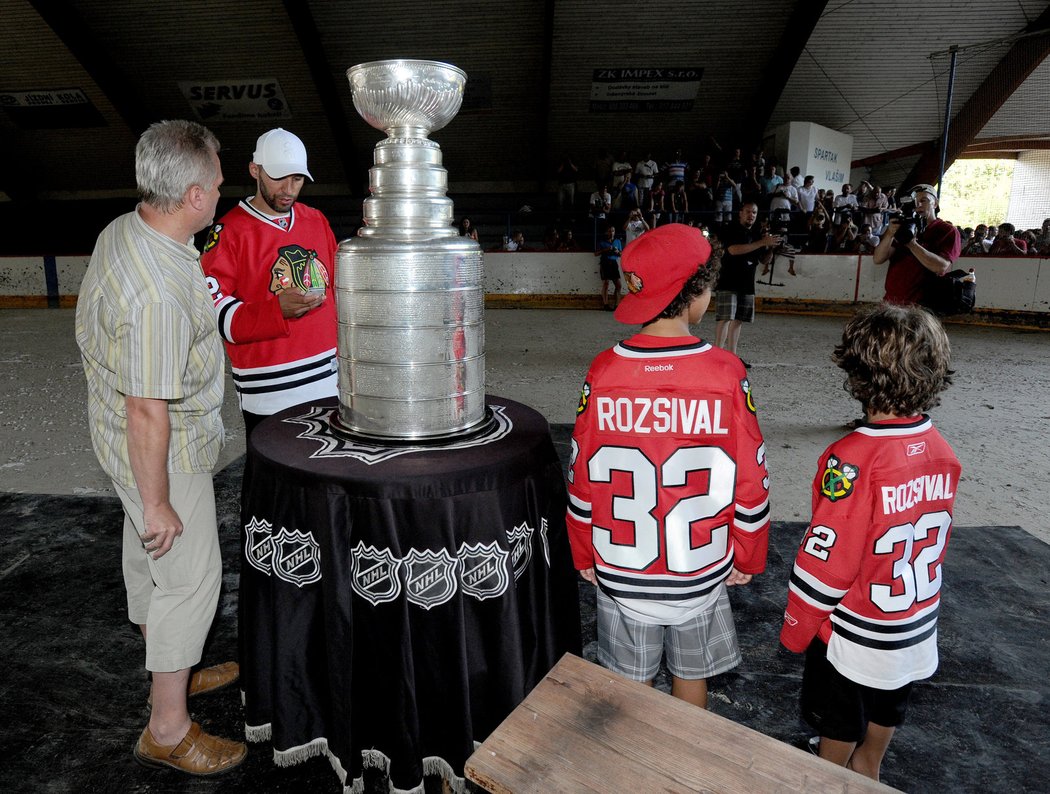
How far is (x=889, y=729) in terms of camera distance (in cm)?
170

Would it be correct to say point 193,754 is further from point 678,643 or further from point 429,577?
point 678,643

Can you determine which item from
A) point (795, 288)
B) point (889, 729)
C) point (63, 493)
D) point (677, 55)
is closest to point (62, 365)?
point (63, 493)

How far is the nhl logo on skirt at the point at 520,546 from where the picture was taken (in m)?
1.63

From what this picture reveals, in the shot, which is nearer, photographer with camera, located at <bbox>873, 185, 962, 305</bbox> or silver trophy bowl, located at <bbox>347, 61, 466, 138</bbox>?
silver trophy bowl, located at <bbox>347, 61, 466, 138</bbox>

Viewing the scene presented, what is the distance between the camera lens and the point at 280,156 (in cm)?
234

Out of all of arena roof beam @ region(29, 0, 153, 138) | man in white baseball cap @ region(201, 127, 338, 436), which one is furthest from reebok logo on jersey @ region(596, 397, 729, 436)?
arena roof beam @ region(29, 0, 153, 138)

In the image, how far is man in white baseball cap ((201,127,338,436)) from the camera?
93.9 inches

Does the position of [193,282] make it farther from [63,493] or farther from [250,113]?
[250,113]

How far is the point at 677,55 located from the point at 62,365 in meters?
13.6

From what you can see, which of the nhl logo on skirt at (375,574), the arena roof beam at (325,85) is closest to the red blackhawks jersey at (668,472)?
the nhl logo on skirt at (375,574)

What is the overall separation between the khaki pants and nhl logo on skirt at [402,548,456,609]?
2.13 feet

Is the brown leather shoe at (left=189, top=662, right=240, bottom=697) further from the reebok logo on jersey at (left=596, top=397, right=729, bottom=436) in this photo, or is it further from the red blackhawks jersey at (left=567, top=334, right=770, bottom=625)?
the reebok logo on jersey at (left=596, top=397, right=729, bottom=436)

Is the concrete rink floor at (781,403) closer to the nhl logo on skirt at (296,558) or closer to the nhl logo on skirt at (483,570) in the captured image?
the nhl logo on skirt at (483,570)

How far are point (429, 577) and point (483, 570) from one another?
→ 0.12 m
